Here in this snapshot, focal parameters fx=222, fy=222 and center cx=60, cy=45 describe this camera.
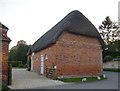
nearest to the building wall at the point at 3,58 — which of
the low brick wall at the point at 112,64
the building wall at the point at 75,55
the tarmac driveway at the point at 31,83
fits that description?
the tarmac driveway at the point at 31,83

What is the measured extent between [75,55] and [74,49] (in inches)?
23.8

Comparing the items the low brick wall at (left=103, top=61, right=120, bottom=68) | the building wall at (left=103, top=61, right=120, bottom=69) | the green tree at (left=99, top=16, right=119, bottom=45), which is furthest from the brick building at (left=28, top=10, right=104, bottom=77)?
the green tree at (left=99, top=16, right=119, bottom=45)

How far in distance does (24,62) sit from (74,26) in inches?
1248

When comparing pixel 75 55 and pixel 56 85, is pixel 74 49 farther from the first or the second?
pixel 56 85

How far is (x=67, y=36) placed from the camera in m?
21.8

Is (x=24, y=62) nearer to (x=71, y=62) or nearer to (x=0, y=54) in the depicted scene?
(x=71, y=62)

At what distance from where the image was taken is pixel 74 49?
2211 centimetres

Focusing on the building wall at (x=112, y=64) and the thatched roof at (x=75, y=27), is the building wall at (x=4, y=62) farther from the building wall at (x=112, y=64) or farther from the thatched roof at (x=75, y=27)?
the building wall at (x=112, y=64)

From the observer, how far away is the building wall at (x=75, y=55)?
68.8ft

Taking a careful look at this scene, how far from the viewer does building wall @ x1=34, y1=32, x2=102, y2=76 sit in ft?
68.8

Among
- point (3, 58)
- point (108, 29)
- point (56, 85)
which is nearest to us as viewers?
point (3, 58)

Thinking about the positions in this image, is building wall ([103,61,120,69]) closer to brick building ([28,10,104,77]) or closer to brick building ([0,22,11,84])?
brick building ([28,10,104,77])

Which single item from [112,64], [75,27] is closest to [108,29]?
[112,64]

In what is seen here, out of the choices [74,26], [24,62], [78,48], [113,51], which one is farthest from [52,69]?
[24,62]
